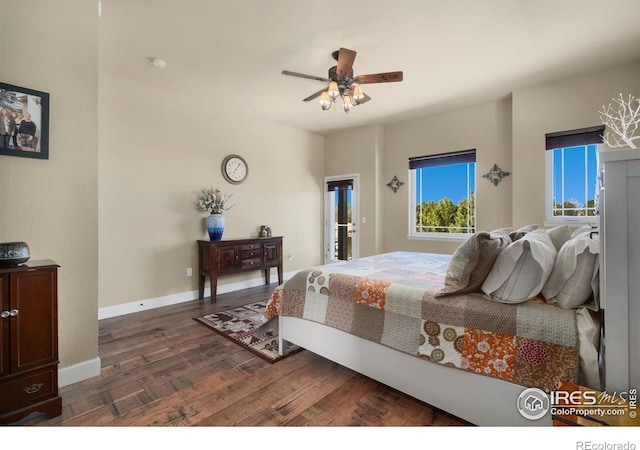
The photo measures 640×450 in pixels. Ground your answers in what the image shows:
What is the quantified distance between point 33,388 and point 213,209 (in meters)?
2.70

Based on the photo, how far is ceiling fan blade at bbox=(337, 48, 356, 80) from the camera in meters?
2.48

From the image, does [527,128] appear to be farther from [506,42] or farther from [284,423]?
[284,423]

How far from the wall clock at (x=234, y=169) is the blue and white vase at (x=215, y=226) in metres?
0.72

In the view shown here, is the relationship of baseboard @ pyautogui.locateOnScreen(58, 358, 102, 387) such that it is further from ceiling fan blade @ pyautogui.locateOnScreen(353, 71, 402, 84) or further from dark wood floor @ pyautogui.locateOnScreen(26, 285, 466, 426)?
ceiling fan blade @ pyautogui.locateOnScreen(353, 71, 402, 84)

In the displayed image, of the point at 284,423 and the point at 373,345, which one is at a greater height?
the point at 373,345

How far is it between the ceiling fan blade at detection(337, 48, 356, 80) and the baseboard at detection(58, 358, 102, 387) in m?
2.99

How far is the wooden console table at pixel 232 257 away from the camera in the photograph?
156 inches

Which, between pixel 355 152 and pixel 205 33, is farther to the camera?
pixel 355 152

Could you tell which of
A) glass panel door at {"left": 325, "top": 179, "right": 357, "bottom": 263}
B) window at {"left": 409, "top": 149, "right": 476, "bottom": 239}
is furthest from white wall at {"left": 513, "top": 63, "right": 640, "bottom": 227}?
glass panel door at {"left": 325, "top": 179, "right": 357, "bottom": 263}

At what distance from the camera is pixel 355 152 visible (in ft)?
18.2

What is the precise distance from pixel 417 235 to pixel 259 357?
11.3ft

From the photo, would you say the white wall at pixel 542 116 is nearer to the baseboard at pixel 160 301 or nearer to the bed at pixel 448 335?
the bed at pixel 448 335
